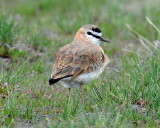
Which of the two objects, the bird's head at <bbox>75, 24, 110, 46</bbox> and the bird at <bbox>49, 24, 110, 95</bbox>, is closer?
the bird at <bbox>49, 24, 110, 95</bbox>

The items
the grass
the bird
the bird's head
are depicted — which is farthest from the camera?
the bird's head

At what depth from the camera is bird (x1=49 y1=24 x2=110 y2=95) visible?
5.21 m

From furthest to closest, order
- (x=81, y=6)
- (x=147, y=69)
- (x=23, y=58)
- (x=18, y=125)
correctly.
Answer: (x=81, y=6) → (x=23, y=58) → (x=147, y=69) → (x=18, y=125)

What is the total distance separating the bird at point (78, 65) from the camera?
5.21 meters


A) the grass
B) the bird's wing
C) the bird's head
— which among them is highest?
the bird's head

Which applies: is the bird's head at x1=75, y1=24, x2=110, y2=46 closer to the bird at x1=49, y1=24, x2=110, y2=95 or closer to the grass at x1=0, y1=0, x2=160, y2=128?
the bird at x1=49, y1=24, x2=110, y2=95

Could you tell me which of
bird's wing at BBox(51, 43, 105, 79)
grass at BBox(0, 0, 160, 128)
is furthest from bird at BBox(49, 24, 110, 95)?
grass at BBox(0, 0, 160, 128)

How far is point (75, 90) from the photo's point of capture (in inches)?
236

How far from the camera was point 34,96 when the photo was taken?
17.5 feet

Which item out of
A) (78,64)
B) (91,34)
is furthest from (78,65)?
(91,34)

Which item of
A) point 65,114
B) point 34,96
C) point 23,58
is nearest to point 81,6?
point 23,58

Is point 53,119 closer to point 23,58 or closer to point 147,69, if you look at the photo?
point 147,69

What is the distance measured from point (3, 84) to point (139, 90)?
1942mm

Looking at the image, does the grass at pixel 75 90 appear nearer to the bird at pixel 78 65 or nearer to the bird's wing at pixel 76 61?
the bird at pixel 78 65
